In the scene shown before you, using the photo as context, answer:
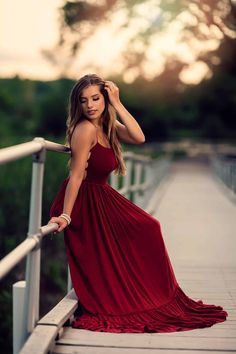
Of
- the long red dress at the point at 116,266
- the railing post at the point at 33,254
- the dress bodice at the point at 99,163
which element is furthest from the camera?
the dress bodice at the point at 99,163

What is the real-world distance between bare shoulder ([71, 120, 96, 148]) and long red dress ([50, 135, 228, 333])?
84 mm

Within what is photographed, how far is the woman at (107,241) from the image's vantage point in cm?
442

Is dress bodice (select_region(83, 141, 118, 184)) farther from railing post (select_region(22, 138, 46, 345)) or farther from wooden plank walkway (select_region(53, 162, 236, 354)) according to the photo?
wooden plank walkway (select_region(53, 162, 236, 354))

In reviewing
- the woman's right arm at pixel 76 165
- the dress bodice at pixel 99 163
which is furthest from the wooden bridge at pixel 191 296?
the dress bodice at pixel 99 163

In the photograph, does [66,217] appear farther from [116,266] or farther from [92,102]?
A: [92,102]

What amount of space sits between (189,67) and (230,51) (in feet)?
19.1

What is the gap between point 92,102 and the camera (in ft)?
15.2

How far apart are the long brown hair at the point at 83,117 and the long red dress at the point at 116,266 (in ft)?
0.33

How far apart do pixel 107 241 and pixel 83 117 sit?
0.74 m

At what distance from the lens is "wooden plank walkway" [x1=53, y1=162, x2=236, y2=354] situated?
3934mm

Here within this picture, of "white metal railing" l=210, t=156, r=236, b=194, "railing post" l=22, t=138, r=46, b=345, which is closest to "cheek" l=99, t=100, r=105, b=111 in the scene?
"railing post" l=22, t=138, r=46, b=345

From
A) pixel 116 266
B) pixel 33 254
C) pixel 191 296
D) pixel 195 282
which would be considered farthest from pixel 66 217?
pixel 195 282

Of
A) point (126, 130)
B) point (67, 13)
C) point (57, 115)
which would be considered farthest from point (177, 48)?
point (57, 115)

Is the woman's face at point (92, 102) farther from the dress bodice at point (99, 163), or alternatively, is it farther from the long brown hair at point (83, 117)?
the dress bodice at point (99, 163)
